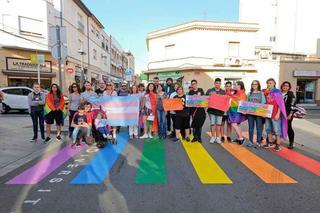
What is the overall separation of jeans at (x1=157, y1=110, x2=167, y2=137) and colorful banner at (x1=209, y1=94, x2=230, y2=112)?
1.64 metres

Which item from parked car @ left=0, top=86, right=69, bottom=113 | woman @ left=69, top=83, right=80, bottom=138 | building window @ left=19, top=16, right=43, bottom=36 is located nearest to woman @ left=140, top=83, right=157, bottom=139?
woman @ left=69, top=83, right=80, bottom=138

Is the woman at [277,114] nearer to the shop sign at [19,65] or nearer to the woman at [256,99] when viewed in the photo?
the woman at [256,99]

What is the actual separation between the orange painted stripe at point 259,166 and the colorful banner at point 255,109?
111 cm

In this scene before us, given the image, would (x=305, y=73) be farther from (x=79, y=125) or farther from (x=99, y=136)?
(x=79, y=125)

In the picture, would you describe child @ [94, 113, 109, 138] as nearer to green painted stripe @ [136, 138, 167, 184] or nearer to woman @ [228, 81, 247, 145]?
green painted stripe @ [136, 138, 167, 184]

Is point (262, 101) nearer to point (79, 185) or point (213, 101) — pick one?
point (213, 101)

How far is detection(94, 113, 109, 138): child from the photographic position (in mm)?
6867

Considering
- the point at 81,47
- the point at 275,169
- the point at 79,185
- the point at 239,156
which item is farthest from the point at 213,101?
the point at 81,47

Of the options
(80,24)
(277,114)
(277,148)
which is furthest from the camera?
(80,24)

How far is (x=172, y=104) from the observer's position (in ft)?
24.4

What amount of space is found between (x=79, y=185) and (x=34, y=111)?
4.22 m

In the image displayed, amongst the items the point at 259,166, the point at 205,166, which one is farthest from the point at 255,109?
the point at 205,166

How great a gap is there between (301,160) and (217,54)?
842 inches

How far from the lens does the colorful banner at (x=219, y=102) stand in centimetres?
700
